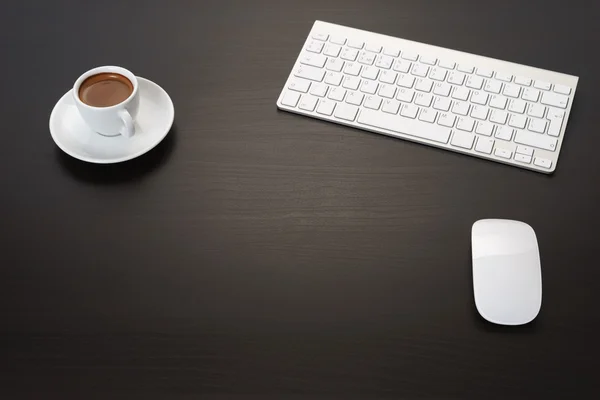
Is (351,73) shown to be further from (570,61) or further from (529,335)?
(529,335)

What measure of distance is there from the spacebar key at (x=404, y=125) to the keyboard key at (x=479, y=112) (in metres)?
0.04

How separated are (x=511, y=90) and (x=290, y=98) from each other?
0.30 m

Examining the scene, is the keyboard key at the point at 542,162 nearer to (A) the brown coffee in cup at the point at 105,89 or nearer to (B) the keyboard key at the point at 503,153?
(B) the keyboard key at the point at 503,153

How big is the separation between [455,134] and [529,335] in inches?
11.2

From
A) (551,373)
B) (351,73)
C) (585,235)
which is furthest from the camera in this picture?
(351,73)

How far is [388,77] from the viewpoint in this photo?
39.3 inches

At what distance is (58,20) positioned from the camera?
1.09 m

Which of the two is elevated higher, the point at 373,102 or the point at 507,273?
A: the point at 373,102

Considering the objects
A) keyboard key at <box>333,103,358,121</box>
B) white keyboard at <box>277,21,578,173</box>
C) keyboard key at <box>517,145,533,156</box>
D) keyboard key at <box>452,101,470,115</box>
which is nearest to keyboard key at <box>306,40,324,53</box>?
white keyboard at <box>277,21,578,173</box>

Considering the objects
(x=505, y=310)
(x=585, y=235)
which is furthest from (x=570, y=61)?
(x=505, y=310)

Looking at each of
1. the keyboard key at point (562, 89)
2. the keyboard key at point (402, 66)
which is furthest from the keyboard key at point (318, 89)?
the keyboard key at point (562, 89)

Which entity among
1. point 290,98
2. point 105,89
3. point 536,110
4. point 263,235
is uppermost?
point 536,110

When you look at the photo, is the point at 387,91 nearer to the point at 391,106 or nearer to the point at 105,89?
the point at 391,106

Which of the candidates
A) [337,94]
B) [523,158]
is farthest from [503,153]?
[337,94]
